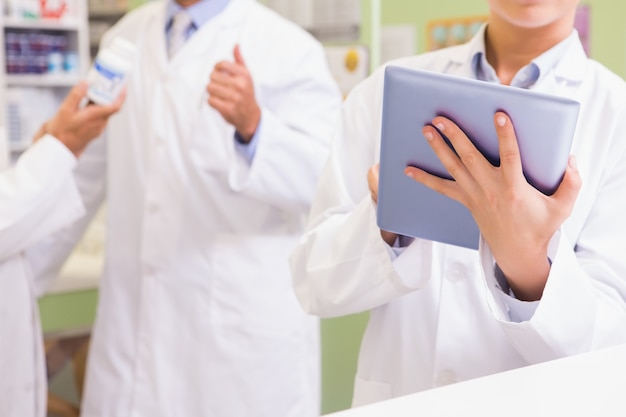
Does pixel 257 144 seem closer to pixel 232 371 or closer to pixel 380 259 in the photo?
pixel 232 371

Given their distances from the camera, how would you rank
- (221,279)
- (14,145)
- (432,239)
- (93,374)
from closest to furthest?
(432,239), (221,279), (93,374), (14,145)

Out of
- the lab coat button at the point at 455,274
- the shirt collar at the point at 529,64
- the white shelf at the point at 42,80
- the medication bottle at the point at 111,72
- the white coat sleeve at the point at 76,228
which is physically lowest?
the white coat sleeve at the point at 76,228

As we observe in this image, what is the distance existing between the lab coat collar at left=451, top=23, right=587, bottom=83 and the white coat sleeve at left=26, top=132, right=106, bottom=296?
4.12 ft

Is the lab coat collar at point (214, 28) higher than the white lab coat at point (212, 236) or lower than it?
higher

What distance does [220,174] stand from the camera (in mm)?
2025

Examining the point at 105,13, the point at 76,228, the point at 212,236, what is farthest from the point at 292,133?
the point at 105,13

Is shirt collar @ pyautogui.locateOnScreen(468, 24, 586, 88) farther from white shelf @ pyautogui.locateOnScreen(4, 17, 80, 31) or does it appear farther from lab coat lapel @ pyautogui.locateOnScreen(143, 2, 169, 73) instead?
white shelf @ pyautogui.locateOnScreen(4, 17, 80, 31)

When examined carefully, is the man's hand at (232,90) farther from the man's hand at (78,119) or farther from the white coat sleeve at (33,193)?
the white coat sleeve at (33,193)

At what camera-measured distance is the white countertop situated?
76cm

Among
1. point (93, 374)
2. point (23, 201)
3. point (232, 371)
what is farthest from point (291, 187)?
point (93, 374)

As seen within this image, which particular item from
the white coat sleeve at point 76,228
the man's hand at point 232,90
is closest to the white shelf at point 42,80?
the white coat sleeve at point 76,228

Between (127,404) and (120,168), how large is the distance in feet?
1.93

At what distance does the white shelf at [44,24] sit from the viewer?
12.6 ft

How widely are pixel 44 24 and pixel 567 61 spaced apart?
312 cm
